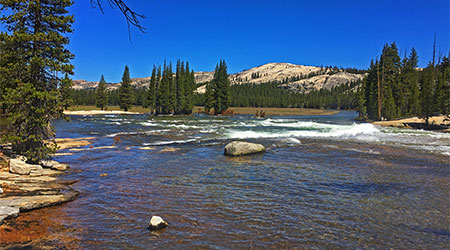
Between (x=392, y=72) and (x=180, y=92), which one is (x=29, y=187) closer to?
(x=392, y=72)

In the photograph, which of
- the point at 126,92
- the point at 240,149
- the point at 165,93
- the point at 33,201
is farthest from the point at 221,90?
the point at 33,201

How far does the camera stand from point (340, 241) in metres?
6.05

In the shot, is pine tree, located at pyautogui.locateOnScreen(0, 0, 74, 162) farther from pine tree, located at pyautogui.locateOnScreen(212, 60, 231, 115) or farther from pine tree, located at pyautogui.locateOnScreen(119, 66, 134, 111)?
pine tree, located at pyautogui.locateOnScreen(119, 66, 134, 111)

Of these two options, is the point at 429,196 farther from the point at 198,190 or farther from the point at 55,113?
the point at 55,113

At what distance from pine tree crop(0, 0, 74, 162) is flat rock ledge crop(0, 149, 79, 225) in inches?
33.0

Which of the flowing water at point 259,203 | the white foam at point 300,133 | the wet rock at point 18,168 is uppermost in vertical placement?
the wet rock at point 18,168

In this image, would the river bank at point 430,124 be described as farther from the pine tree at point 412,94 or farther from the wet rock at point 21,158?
the wet rock at point 21,158

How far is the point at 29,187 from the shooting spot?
9.08 meters

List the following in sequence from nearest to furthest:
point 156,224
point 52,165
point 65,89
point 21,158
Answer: point 156,224, point 21,158, point 52,165, point 65,89

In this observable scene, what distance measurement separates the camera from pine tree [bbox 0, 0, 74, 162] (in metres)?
11.9

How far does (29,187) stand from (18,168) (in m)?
2.87

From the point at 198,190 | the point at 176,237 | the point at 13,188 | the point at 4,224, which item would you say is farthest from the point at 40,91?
the point at 176,237

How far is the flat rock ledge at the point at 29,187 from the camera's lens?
738 centimetres

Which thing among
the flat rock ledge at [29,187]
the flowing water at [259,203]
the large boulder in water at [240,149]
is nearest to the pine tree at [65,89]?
the flat rock ledge at [29,187]
